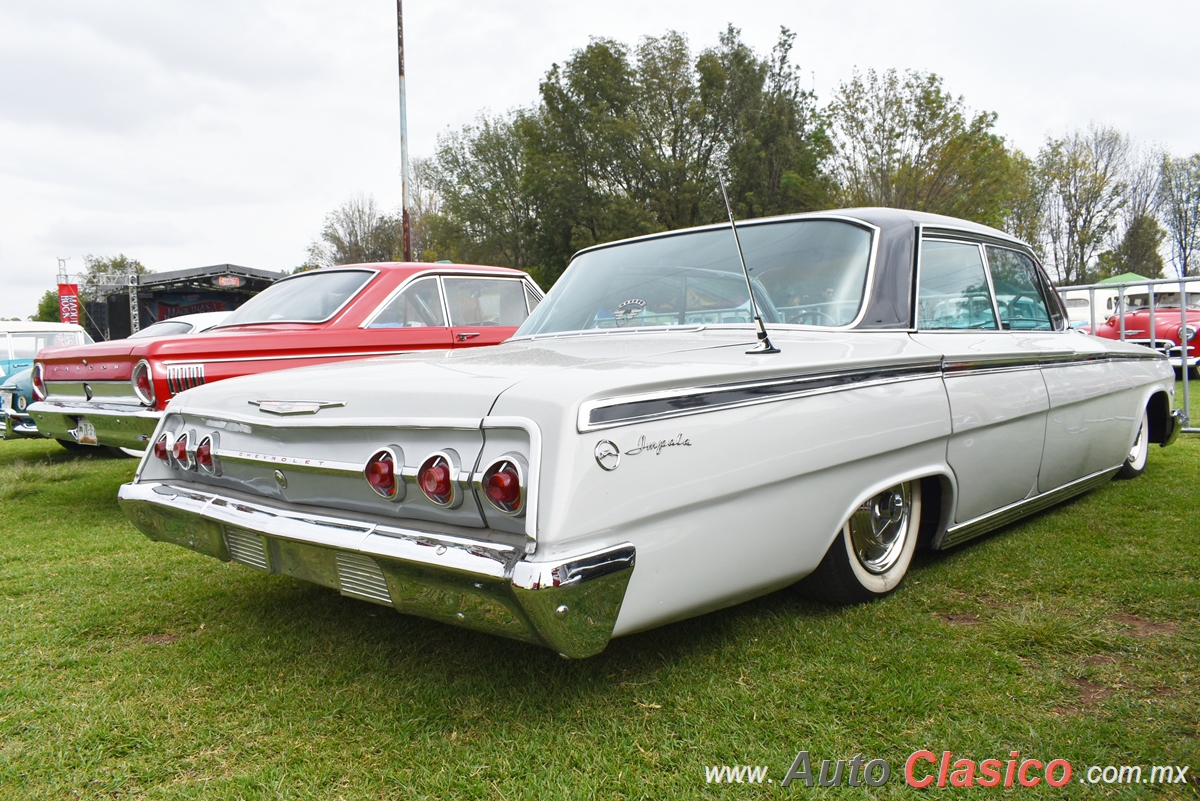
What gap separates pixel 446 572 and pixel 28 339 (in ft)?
32.5

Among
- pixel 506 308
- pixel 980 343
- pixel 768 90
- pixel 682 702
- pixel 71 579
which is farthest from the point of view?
pixel 768 90

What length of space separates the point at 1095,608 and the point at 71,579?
3867 mm

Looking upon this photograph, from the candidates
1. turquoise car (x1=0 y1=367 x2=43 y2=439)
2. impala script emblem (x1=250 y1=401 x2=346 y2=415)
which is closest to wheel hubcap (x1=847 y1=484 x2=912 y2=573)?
impala script emblem (x1=250 y1=401 x2=346 y2=415)

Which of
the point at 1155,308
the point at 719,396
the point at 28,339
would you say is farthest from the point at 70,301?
the point at 1155,308

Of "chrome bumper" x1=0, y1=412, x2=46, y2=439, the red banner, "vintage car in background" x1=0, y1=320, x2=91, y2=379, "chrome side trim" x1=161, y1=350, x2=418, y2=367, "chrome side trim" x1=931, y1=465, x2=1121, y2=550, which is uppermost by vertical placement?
the red banner

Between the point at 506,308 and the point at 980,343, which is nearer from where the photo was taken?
the point at 980,343

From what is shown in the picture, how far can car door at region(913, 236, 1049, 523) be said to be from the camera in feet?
9.21

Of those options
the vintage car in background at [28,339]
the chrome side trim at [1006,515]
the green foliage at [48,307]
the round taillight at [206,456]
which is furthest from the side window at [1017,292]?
the green foliage at [48,307]

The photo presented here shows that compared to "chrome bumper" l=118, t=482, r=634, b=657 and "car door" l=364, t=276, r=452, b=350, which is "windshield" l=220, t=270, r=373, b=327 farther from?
"chrome bumper" l=118, t=482, r=634, b=657

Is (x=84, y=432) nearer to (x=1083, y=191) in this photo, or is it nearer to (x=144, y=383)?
(x=144, y=383)

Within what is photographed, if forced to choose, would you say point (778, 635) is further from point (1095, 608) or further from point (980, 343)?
point (980, 343)

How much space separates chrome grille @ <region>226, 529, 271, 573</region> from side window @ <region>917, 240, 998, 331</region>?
226cm

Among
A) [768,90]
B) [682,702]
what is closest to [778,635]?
[682,702]

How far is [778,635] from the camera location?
2469mm
